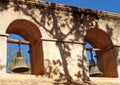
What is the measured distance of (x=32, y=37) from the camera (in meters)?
9.19

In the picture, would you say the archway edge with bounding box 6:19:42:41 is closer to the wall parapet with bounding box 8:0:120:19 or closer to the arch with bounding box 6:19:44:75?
the arch with bounding box 6:19:44:75

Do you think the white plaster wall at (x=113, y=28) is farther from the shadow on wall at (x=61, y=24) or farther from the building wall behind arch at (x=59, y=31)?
the shadow on wall at (x=61, y=24)

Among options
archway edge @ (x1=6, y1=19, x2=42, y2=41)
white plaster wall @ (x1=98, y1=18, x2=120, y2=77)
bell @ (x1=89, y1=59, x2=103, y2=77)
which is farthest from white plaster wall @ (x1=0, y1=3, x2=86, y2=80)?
white plaster wall @ (x1=98, y1=18, x2=120, y2=77)

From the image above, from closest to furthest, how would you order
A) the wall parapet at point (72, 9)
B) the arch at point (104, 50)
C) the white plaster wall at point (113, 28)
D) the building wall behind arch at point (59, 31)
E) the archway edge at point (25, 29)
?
the building wall behind arch at point (59, 31) → the archway edge at point (25, 29) → the wall parapet at point (72, 9) → the arch at point (104, 50) → the white plaster wall at point (113, 28)

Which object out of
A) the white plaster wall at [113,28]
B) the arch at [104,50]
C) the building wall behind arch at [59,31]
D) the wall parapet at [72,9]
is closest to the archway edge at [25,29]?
the building wall behind arch at [59,31]

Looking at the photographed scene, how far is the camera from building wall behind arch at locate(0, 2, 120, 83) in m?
8.56

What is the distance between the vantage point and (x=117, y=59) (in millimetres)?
9492

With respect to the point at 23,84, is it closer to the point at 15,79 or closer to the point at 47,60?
the point at 15,79

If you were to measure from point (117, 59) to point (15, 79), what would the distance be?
3.07 m

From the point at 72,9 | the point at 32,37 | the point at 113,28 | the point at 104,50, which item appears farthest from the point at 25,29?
the point at 113,28

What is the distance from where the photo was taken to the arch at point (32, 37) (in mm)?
8758

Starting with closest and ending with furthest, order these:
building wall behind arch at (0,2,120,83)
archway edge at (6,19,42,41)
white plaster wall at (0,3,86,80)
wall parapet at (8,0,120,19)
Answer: white plaster wall at (0,3,86,80), building wall behind arch at (0,2,120,83), archway edge at (6,19,42,41), wall parapet at (8,0,120,19)

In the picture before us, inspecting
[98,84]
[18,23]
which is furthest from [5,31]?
[98,84]

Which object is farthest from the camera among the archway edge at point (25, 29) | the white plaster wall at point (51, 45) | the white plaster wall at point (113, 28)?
the white plaster wall at point (113, 28)
